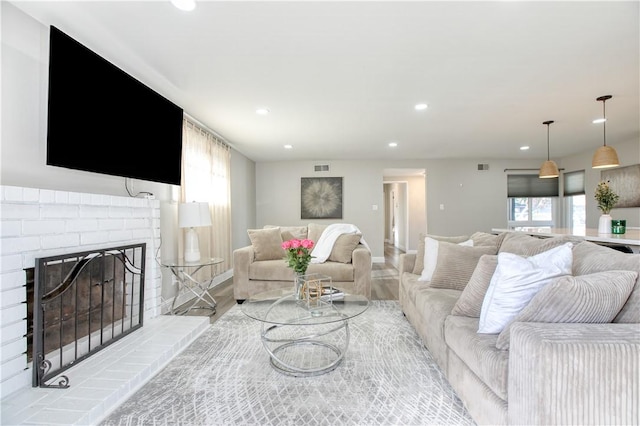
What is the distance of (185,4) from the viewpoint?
174 cm

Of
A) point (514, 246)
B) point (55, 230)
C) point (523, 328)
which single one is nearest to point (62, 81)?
point (55, 230)

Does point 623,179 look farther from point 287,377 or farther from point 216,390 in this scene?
point 216,390

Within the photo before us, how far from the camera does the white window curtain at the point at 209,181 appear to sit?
3754 millimetres

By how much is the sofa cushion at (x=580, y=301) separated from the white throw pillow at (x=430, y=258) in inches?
55.7

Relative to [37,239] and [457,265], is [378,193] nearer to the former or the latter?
[457,265]

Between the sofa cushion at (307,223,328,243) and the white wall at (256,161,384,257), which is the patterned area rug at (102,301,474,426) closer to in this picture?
the sofa cushion at (307,223,328,243)

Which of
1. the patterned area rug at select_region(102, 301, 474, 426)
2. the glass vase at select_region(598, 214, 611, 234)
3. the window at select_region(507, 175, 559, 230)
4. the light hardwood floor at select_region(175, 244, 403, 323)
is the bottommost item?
the patterned area rug at select_region(102, 301, 474, 426)

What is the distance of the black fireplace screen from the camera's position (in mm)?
1748

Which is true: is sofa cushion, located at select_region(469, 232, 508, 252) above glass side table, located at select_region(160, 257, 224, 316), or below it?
above

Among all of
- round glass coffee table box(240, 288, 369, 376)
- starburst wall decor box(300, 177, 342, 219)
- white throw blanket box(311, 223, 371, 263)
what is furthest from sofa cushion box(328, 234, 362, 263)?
starburst wall decor box(300, 177, 342, 219)

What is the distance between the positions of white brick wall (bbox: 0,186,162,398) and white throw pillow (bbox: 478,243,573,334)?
8.18 ft

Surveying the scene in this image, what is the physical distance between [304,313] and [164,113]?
2318mm

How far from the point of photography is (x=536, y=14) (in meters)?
1.87

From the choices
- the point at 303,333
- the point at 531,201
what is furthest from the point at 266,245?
the point at 531,201
